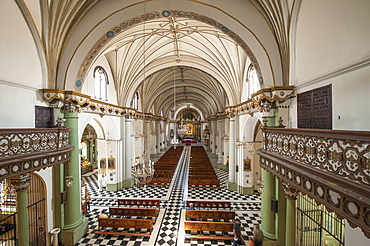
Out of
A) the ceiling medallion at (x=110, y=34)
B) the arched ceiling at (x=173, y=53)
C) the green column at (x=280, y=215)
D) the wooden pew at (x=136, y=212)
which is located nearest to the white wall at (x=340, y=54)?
the green column at (x=280, y=215)

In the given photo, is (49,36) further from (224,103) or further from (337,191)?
(224,103)

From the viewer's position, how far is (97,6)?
311 inches

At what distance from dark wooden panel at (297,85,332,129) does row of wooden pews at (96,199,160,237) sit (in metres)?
7.78

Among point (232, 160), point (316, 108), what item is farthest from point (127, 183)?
point (316, 108)

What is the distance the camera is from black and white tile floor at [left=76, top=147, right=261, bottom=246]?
27.2ft

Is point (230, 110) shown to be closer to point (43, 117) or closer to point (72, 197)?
point (72, 197)

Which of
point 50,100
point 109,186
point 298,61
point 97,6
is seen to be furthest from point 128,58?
point 298,61

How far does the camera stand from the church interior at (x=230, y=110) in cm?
403

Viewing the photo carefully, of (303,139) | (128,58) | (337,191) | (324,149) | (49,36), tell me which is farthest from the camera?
(128,58)

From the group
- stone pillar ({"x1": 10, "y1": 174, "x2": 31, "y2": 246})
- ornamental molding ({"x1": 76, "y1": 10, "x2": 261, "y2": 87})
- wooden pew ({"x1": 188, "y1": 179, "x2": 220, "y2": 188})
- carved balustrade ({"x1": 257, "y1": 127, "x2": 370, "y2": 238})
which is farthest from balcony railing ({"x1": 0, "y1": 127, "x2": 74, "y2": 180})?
wooden pew ({"x1": 188, "y1": 179, "x2": 220, "y2": 188})

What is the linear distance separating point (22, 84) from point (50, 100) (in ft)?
3.82

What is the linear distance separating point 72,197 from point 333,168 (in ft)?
31.9

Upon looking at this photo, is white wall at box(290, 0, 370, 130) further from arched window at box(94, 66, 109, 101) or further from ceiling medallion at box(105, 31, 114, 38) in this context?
arched window at box(94, 66, 109, 101)

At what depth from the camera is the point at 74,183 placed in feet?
27.6
